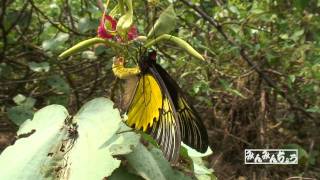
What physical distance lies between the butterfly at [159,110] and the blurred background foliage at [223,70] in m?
1.22

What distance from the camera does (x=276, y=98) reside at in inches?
112

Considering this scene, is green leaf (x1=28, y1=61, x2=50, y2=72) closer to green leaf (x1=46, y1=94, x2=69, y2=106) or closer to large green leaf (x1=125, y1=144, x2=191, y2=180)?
green leaf (x1=46, y1=94, x2=69, y2=106)

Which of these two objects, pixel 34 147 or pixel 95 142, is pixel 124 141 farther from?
pixel 34 147

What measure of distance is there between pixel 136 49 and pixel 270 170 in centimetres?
181

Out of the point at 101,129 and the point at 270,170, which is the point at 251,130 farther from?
the point at 101,129

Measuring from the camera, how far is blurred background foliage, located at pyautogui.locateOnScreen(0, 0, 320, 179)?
2473 mm

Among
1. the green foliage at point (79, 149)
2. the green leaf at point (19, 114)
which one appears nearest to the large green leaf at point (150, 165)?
the green foliage at point (79, 149)

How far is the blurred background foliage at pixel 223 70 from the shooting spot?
247 cm

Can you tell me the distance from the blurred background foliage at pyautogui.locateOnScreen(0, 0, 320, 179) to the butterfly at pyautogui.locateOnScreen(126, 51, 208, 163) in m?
1.22

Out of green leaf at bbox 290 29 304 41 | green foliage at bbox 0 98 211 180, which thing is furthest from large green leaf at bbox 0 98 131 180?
green leaf at bbox 290 29 304 41

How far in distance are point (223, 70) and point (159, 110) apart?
5.79 feet

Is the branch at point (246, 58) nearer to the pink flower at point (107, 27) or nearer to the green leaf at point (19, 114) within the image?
the green leaf at point (19, 114)

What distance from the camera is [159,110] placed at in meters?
1.05

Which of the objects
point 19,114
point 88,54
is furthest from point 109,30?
point 88,54
